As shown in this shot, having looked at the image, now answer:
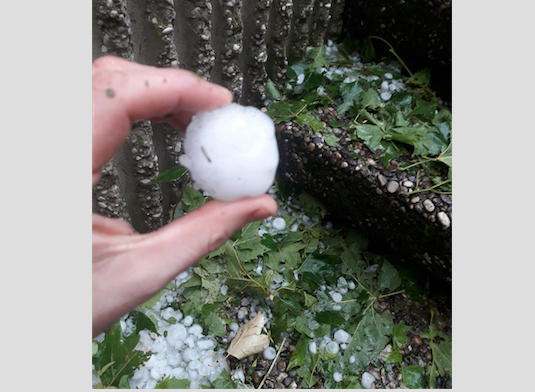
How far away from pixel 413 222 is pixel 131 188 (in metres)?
1.04

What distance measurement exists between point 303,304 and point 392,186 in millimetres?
550

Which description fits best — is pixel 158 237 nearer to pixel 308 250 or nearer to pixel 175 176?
pixel 175 176

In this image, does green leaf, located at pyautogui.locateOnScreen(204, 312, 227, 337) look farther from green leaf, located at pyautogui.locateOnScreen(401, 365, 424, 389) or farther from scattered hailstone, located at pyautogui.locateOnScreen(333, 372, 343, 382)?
green leaf, located at pyautogui.locateOnScreen(401, 365, 424, 389)

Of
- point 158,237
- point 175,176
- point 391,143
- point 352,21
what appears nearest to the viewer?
point 158,237

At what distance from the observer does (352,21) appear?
200 centimetres

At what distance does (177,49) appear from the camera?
1400mm

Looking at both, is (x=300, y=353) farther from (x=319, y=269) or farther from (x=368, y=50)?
(x=368, y=50)

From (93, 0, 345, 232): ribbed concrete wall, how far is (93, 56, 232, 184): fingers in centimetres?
37

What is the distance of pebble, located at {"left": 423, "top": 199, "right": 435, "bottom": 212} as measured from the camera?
4.72ft

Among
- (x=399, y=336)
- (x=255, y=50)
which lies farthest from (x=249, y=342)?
(x=255, y=50)

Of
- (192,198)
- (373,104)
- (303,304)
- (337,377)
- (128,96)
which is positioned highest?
(128,96)

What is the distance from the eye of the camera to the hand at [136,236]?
823 mm

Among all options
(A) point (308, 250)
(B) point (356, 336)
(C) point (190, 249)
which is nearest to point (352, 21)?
(A) point (308, 250)

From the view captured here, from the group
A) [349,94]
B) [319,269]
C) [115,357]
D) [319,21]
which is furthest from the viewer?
[319,21]
